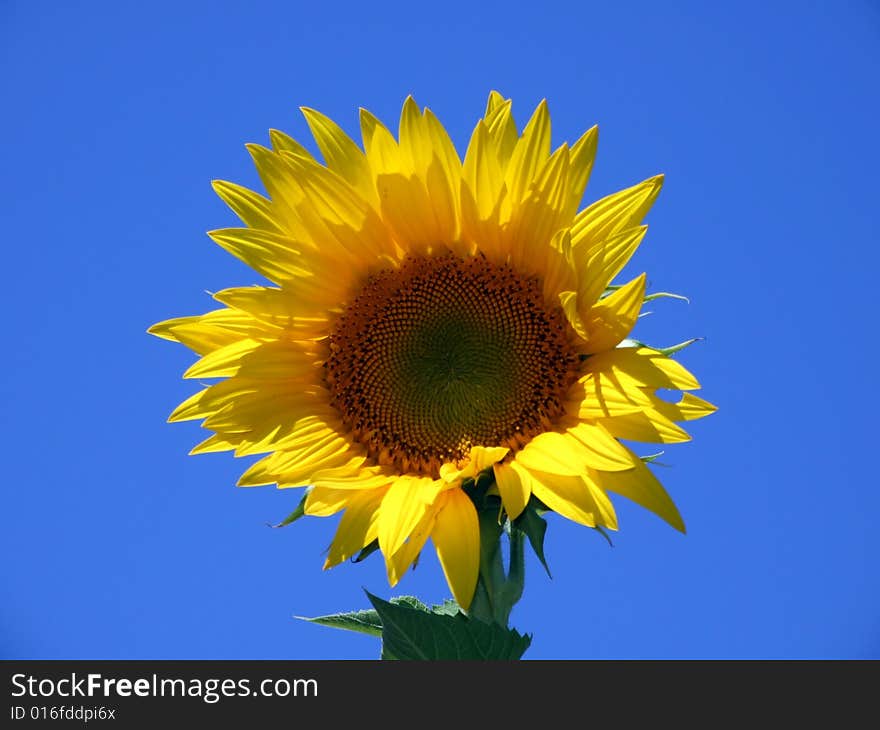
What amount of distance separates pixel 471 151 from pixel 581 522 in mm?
1349

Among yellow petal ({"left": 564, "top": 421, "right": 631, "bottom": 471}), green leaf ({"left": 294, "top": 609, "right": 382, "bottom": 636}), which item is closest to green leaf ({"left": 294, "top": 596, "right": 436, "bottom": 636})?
green leaf ({"left": 294, "top": 609, "right": 382, "bottom": 636})

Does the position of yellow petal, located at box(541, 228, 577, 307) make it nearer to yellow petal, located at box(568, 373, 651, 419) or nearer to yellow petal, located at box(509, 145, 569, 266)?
yellow petal, located at box(509, 145, 569, 266)

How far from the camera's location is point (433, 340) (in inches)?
169

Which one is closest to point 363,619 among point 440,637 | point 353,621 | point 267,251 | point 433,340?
point 353,621

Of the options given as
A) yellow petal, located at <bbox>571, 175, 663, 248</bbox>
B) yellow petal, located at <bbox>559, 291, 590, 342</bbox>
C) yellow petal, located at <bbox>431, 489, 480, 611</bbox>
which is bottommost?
yellow petal, located at <bbox>431, 489, 480, 611</bbox>

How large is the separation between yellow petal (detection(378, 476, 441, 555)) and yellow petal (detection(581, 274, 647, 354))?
0.74m

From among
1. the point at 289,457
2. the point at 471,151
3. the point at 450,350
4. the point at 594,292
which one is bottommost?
the point at 289,457

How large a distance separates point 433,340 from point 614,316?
100 cm

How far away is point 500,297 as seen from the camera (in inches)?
163

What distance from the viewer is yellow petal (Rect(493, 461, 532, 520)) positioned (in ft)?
10.7

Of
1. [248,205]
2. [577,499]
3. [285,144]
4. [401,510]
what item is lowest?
[577,499]

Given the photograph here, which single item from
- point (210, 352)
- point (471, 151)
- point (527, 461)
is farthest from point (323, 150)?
point (527, 461)

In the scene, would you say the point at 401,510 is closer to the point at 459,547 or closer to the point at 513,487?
the point at 459,547

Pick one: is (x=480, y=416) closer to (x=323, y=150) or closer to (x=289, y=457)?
(x=289, y=457)
